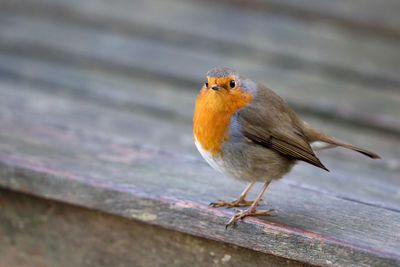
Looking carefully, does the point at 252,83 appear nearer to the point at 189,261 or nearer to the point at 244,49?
the point at 189,261

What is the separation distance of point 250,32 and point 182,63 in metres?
0.76

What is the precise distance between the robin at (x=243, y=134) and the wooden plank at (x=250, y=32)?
168cm

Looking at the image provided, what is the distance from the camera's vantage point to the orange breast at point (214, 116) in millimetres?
1740

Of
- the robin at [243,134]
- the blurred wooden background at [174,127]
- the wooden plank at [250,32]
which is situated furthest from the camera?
the wooden plank at [250,32]

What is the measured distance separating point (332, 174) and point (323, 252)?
714 mm

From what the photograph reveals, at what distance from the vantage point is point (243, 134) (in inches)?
68.6

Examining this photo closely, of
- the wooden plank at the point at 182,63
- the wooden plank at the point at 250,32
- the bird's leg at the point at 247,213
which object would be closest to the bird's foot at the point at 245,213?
the bird's leg at the point at 247,213

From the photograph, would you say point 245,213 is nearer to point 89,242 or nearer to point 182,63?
point 89,242

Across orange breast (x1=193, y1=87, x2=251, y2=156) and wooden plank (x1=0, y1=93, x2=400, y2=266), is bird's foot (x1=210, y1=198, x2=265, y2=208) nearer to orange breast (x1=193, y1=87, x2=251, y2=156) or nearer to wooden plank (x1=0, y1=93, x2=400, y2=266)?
wooden plank (x1=0, y1=93, x2=400, y2=266)

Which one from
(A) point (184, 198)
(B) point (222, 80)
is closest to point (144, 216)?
(A) point (184, 198)

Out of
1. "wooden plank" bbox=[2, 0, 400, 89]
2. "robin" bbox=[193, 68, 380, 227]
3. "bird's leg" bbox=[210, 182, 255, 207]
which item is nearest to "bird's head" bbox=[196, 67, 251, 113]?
"robin" bbox=[193, 68, 380, 227]

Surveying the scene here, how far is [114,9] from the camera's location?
410cm

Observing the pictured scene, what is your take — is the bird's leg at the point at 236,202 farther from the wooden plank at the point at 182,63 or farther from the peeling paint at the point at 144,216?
the wooden plank at the point at 182,63

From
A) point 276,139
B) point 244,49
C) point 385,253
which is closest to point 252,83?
point 276,139
